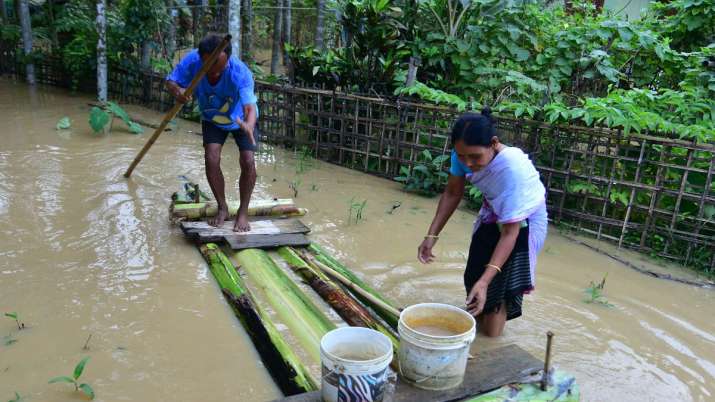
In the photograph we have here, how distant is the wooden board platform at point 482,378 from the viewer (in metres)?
1.87

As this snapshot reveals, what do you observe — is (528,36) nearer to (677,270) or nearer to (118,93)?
(677,270)

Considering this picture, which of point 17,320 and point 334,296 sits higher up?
point 334,296

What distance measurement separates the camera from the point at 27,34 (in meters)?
11.1

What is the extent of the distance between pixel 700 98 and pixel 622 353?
10.0 ft

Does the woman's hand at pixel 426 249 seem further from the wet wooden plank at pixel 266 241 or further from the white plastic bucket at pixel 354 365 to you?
the wet wooden plank at pixel 266 241

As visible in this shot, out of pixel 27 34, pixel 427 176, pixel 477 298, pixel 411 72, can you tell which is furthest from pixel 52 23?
pixel 477 298

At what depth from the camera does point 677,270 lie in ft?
13.2

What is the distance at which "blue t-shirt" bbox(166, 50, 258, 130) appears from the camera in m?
3.75

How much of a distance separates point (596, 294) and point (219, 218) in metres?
2.76

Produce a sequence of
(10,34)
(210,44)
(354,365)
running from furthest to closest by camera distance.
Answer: (10,34), (210,44), (354,365)

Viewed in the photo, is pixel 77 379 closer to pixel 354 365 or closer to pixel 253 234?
pixel 354 365

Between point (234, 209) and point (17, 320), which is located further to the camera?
point (234, 209)

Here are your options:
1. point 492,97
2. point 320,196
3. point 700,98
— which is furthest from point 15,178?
point 700,98

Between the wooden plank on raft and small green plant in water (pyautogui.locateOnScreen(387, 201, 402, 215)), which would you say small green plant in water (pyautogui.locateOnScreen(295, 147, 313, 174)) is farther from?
the wooden plank on raft
